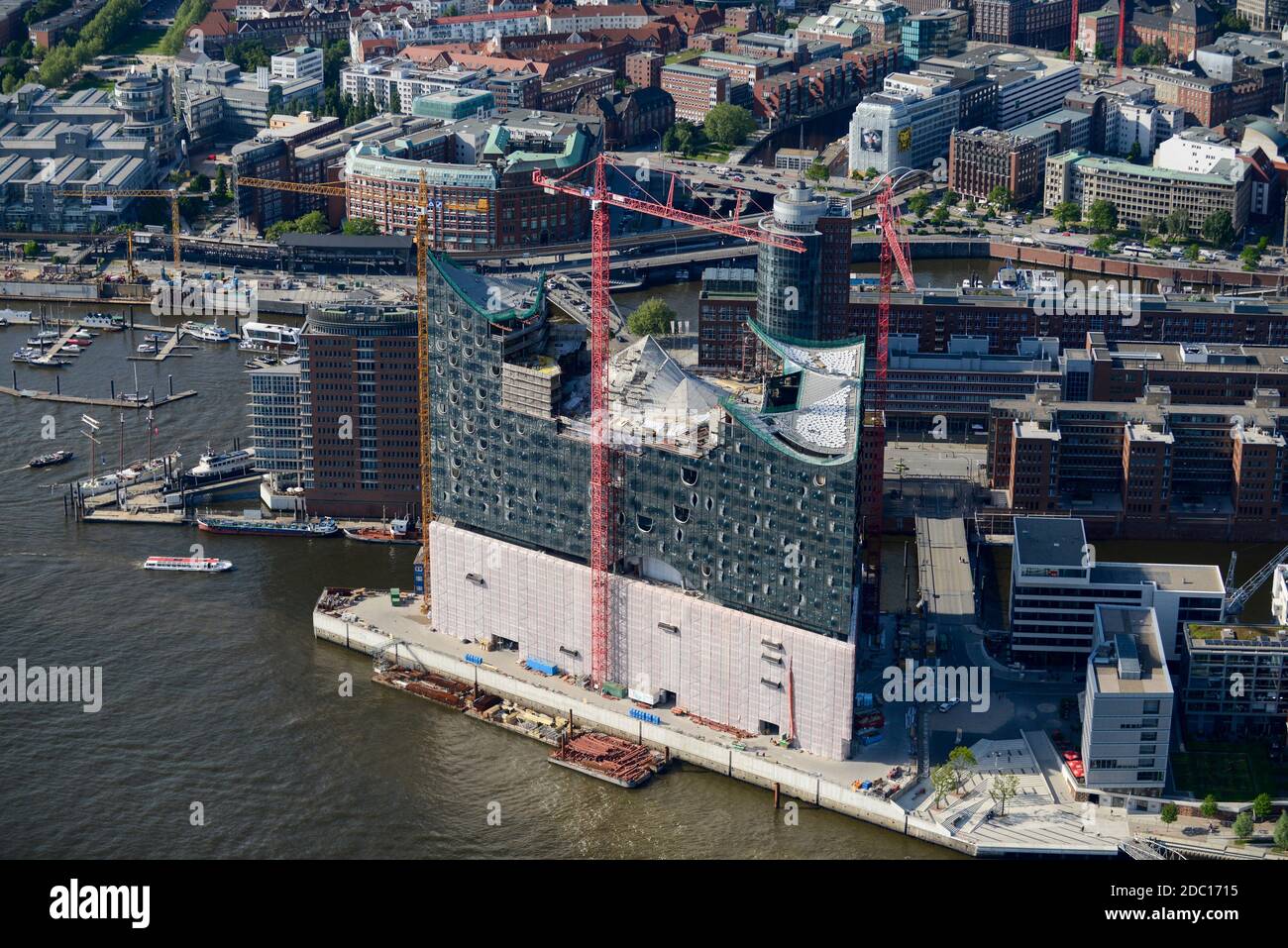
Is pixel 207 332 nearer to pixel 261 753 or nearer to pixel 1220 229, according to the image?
pixel 261 753

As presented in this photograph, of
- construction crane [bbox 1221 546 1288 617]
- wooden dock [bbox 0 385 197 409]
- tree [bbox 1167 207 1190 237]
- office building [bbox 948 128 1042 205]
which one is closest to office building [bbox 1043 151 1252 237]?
tree [bbox 1167 207 1190 237]

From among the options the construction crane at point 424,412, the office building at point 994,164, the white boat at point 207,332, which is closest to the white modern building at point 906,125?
the office building at point 994,164

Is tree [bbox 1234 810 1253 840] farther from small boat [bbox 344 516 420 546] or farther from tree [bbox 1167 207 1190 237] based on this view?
tree [bbox 1167 207 1190 237]

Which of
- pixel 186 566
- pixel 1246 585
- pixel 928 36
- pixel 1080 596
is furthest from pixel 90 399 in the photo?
pixel 928 36

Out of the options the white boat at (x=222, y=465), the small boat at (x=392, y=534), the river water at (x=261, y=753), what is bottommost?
the river water at (x=261, y=753)

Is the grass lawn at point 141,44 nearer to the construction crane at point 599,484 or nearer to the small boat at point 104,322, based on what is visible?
the small boat at point 104,322

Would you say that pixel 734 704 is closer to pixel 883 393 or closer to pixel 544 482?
pixel 544 482
